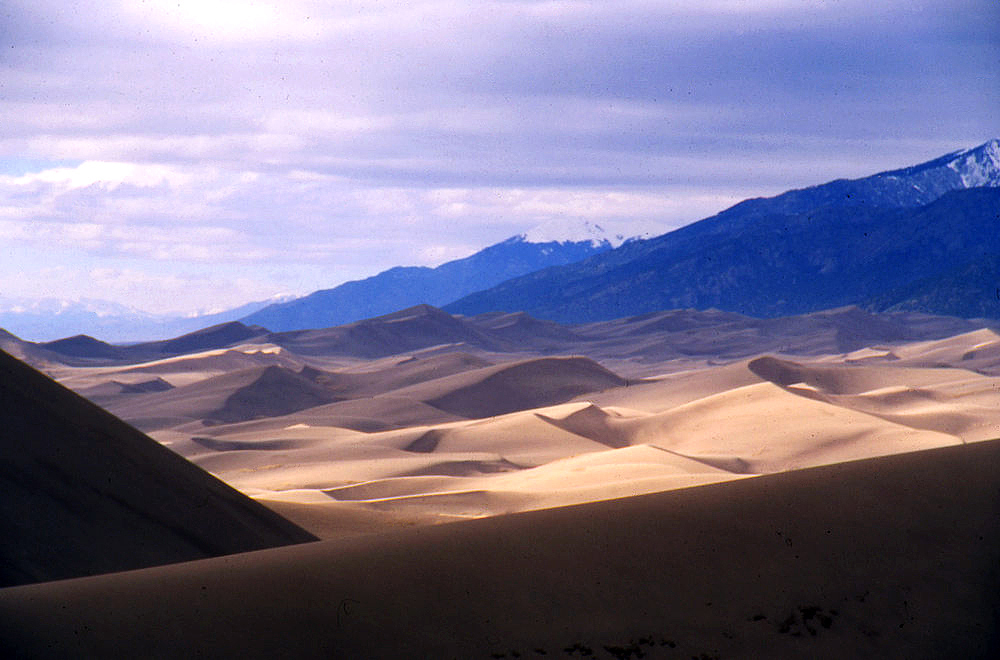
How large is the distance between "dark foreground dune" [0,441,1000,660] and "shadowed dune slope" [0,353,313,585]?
1.40 meters

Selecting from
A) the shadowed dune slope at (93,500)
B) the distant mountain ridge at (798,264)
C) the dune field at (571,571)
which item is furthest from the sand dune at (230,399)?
the distant mountain ridge at (798,264)

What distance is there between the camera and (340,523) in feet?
36.5

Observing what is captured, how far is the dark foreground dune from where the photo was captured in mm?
4617

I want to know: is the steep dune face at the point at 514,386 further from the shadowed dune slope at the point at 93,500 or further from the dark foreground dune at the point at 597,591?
the dark foreground dune at the point at 597,591

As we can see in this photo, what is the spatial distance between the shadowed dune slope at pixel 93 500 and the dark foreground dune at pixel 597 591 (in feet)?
4.59

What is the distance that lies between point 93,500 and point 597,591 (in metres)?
3.87

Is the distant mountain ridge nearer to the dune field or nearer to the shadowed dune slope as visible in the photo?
the dune field

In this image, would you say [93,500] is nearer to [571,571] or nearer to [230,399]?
[571,571]

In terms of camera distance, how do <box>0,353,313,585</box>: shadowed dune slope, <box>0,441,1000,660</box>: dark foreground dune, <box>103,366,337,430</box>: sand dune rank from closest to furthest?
<box>0,441,1000,660</box>: dark foreground dune < <box>0,353,313,585</box>: shadowed dune slope < <box>103,366,337,430</box>: sand dune

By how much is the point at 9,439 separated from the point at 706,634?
5.14 metres

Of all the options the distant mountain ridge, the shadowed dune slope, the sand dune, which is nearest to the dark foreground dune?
the shadowed dune slope

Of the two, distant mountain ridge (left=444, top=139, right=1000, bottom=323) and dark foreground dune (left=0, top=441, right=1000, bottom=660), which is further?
distant mountain ridge (left=444, top=139, right=1000, bottom=323)

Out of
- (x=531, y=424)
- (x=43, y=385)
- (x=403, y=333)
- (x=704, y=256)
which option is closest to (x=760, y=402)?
(x=531, y=424)

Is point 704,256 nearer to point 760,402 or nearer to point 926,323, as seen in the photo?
point 926,323
